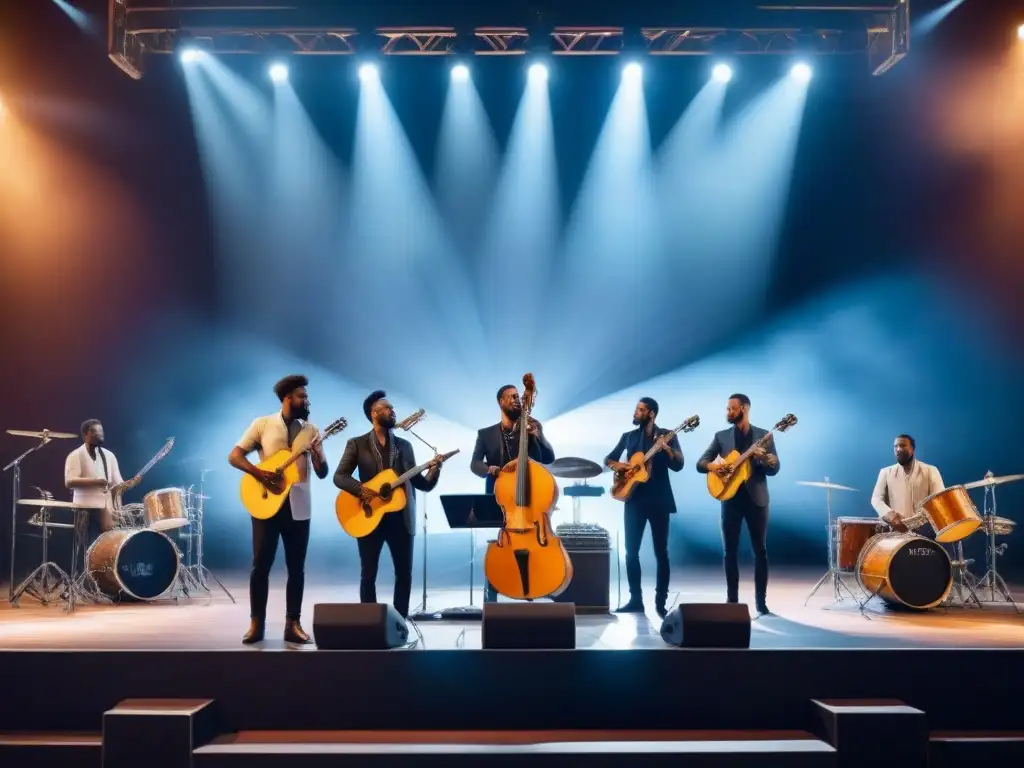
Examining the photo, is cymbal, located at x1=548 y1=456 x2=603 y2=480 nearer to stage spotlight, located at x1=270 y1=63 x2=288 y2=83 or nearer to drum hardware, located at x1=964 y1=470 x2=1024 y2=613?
drum hardware, located at x1=964 y1=470 x2=1024 y2=613

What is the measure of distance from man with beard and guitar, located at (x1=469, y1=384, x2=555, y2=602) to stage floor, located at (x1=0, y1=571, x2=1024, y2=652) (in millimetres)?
959

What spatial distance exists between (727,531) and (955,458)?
480cm

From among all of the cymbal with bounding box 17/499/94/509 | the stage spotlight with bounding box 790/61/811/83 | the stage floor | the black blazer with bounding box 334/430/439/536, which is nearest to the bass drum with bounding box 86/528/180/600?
the stage floor

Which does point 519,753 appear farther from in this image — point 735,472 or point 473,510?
point 735,472

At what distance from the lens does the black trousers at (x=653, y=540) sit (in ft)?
22.9

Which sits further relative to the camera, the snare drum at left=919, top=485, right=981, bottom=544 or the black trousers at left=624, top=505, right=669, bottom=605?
the snare drum at left=919, top=485, right=981, bottom=544

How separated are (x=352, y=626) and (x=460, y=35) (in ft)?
18.4

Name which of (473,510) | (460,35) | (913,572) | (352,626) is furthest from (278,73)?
(913,572)

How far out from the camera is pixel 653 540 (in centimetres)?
691

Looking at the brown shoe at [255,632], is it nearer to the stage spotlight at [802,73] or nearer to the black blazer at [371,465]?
the black blazer at [371,465]

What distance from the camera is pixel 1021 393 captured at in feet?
33.6

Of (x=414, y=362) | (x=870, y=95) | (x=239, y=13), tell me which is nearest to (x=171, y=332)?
(x=414, y=362)

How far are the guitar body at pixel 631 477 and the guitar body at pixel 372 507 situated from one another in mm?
1742

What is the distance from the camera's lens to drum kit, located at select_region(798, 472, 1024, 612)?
23.7 ft
